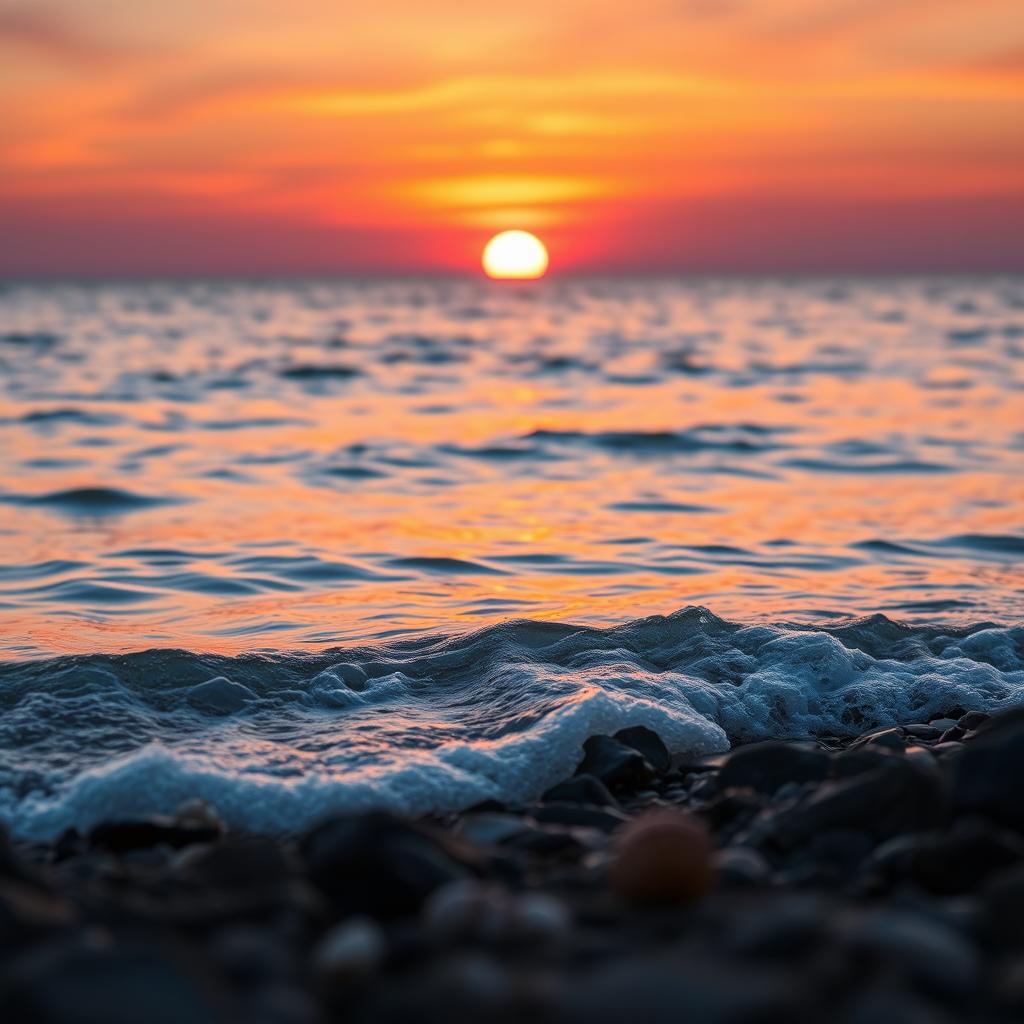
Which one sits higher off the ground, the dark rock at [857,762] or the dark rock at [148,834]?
the dark rock at [857,762]

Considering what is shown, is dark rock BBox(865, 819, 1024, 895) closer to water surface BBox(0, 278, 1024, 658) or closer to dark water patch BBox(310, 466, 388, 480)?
water surface BBox(0, 278, 1024, 658)

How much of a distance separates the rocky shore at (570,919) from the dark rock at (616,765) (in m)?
0.78

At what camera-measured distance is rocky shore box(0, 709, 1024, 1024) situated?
205 centimetres

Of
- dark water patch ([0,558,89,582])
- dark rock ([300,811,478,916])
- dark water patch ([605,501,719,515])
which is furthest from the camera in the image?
dark water patch ([605,501,719,515])

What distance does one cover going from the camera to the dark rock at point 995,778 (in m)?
3.13

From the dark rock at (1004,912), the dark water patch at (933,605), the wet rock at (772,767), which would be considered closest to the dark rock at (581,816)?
the wet rock at (772,767)

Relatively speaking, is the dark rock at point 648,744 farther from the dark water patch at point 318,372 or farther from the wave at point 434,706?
the dark water patch at point 318,372

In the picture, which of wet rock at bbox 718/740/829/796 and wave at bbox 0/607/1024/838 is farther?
wave at bbox 0/607/1024/838

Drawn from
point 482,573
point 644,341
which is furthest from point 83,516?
point 644,341

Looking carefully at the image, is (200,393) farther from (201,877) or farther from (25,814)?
(201,877)

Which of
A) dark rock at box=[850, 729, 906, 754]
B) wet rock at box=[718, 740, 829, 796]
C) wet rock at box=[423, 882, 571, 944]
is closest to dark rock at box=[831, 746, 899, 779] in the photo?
wet rock at box=[718, 740, 829, 796]

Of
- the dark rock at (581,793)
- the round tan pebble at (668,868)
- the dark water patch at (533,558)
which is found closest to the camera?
the round tan pebble at (668,868)

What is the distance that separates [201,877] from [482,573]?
521cm

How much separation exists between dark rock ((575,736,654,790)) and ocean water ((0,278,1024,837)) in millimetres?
147
